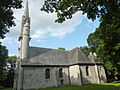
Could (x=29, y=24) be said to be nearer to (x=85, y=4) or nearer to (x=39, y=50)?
(x=39, y=50)

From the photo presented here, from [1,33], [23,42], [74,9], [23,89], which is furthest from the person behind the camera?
[23,42]

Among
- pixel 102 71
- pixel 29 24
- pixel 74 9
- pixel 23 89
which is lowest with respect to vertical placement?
pixel 23 89

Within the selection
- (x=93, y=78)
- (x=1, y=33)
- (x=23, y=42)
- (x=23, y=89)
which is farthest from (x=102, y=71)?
(x=1, y=33)

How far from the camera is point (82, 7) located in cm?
985

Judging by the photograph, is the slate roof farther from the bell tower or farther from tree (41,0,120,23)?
tree (41,0,120,23)

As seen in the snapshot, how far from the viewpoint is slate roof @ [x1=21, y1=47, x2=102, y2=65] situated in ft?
84.8

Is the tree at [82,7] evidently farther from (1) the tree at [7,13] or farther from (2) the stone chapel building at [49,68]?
(2) the stone chapel building at [49,68]

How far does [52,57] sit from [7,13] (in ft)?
60.6

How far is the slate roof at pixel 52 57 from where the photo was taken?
1017 inches

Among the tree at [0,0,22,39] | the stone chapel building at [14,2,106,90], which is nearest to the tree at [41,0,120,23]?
the tree at [0,0,22,39]

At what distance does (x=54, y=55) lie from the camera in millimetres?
29609

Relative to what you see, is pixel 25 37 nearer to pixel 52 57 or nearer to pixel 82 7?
pixel 52 57

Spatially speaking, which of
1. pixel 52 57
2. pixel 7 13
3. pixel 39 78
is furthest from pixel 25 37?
pixel 7 13

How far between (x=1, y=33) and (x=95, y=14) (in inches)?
380
